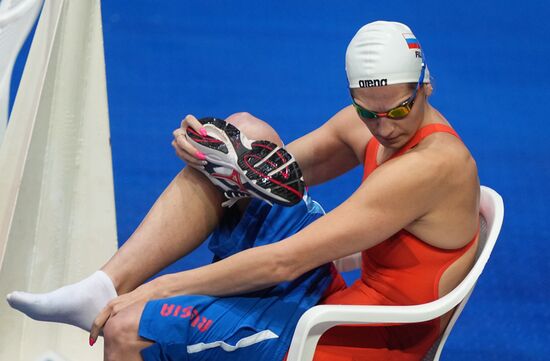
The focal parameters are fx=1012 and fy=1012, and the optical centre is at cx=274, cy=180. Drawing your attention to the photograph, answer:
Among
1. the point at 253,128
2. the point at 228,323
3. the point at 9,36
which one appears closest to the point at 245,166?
the point at 253,128

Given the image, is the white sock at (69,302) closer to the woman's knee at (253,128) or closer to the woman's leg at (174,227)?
the woman's leg at (174,227)

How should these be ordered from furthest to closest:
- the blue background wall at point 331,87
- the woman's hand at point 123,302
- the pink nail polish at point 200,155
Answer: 1. the blue background wall at point 331,87
2. the pink nail polish at point 200,155
3. the woman's hand at point 123,302

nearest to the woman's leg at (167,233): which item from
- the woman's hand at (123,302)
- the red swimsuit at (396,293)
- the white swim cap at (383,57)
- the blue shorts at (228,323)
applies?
the woman's hand at (123,302)

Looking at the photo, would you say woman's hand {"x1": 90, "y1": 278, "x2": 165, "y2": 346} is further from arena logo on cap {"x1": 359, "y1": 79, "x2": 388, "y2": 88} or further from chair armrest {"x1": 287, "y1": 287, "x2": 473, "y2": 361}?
arena logo on cap {"x1": 359, "y1": 79, "x2": 388, "y2": 88}

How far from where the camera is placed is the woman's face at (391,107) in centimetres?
194

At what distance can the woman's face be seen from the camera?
6.36 feet

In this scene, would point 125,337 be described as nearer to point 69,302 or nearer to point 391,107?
point 69,302

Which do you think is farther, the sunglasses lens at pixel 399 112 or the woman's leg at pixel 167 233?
the woman's leg at pixel 167 233

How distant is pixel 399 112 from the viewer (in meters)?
1.95

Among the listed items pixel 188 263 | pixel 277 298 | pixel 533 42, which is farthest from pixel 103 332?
pixel 533 42

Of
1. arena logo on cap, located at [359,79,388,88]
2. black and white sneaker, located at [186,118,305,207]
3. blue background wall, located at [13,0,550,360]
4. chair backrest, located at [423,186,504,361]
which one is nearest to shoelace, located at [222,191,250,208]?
black and white sneaker, located at [186,118,305,207]

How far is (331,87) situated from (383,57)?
8.51 feet

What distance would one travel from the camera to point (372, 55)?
194 cm

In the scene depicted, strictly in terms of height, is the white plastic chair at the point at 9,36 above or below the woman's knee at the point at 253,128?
above
